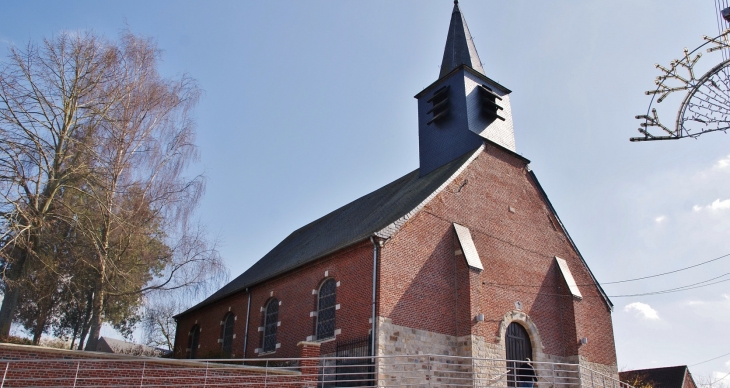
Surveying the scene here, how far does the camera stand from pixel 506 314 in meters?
17.2

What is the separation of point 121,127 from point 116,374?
689 cm

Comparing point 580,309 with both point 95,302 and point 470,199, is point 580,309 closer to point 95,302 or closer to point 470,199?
point 470,199

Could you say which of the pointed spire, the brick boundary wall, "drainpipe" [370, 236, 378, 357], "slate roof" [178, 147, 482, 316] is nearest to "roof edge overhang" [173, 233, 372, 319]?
"slate roof" [178, 147, 482, 316]

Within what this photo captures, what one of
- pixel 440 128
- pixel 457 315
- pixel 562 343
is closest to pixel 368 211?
pixel 440 128

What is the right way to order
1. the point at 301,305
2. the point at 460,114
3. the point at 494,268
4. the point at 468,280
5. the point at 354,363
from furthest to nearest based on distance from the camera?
the point at 460,114, the point at 301,305, the point at 494,268, the point at 468,280, the point at 354,363

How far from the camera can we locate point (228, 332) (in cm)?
2256

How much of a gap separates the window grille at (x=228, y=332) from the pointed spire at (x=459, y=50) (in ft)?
41.6

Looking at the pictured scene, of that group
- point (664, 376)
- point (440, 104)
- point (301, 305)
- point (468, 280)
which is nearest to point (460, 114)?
point (440, 104)

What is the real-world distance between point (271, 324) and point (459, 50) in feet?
43.8

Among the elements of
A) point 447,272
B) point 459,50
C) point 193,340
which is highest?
point 459,50

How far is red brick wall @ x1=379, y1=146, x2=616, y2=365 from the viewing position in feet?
51.5

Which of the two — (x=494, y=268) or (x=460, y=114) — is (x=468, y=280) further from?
(x=460, y=114)

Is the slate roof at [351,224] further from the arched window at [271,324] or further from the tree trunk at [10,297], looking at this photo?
the tree trunk at [10,297]

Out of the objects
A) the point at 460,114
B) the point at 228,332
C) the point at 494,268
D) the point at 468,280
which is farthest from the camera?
the point at 228,332
